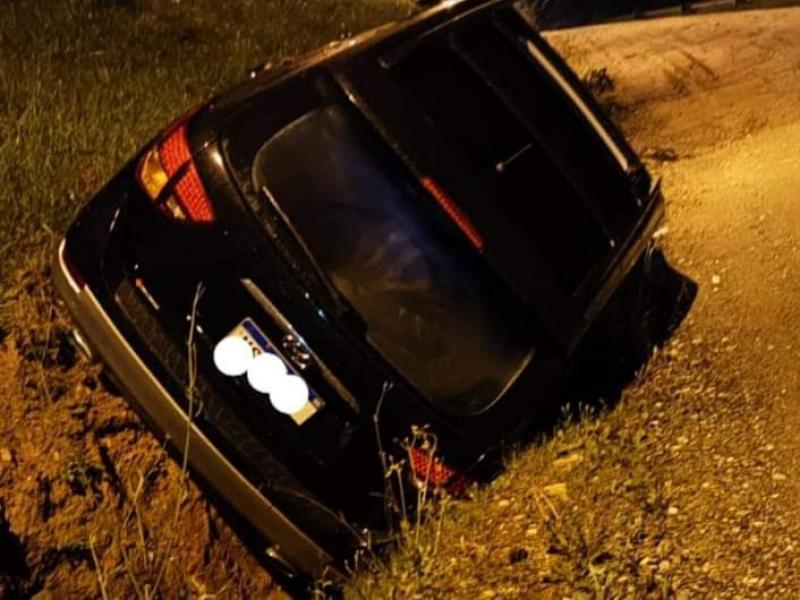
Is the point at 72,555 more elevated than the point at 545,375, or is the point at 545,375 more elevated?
the point at 72,555

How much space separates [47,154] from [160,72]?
5.72ft

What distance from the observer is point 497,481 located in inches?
165

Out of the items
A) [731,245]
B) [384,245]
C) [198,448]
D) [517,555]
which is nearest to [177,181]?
[384,245]

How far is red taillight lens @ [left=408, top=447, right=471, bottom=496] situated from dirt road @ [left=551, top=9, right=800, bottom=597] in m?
0.97

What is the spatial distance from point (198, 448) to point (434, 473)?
80 cm

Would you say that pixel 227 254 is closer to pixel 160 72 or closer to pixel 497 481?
pixel 497 481

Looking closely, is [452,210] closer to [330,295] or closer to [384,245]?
[384,245]

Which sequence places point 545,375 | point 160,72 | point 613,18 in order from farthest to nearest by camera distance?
point 613,18
point 160,72
point 545,375

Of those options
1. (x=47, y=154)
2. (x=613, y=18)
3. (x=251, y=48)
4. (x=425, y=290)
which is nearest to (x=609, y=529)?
(x=425, y=290)

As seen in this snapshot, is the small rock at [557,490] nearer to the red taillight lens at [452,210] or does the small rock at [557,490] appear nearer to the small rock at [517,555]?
the small rock at [517,555]

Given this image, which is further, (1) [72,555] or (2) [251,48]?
(2) [251,48]

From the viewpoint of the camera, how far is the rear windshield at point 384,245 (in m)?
3.50

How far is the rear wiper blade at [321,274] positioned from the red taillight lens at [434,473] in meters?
0.46

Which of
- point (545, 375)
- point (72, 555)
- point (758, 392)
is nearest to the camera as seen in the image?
point (545, 375)
